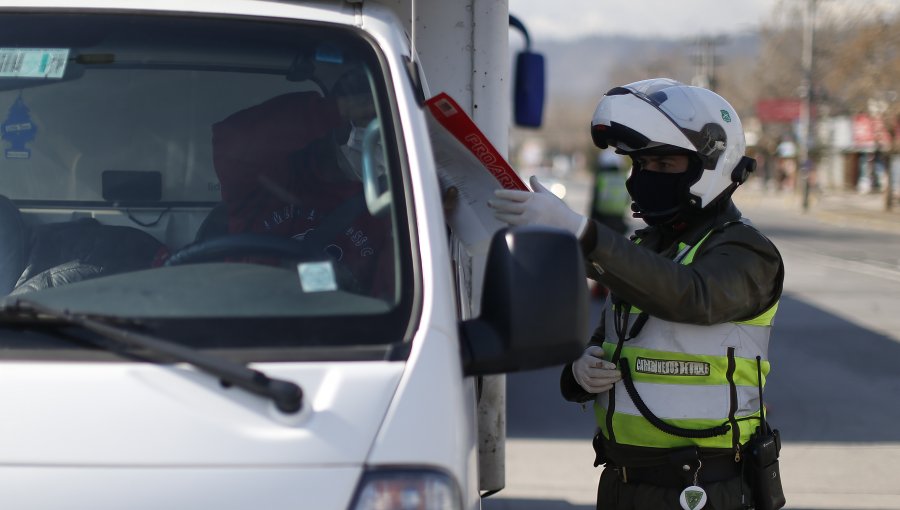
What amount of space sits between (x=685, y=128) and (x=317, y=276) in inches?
49.9

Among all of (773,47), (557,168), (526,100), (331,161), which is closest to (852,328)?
(526,100)

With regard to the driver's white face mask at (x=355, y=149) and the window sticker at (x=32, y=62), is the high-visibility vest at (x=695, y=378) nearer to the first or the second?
the driver's white face mask at (x=355, y=149)

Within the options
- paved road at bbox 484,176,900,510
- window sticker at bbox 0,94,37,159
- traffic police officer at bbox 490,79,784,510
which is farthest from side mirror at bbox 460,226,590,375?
paved road at bbox 484,176,900,510

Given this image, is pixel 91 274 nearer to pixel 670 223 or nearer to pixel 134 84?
pixel 134 84

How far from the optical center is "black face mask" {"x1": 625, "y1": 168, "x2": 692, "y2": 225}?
3.16 metres

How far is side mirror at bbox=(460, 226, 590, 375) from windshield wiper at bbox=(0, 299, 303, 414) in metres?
0.40

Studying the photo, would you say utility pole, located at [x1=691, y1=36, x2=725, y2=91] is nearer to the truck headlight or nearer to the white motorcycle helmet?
the white motorcycle helmet

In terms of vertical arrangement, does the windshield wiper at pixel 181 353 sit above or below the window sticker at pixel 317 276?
below

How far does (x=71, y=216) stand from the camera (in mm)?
2723

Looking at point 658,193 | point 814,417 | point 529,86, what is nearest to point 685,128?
point 658,193

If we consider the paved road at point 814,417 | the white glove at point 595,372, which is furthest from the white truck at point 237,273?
the paved road at point 814,417

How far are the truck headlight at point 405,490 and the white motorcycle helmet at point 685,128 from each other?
4.53 feet

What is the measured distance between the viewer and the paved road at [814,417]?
614 centimetres

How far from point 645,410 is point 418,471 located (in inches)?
47.6
